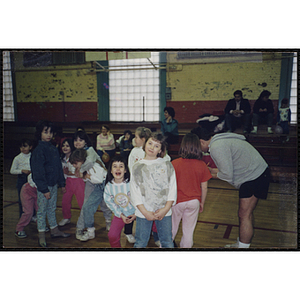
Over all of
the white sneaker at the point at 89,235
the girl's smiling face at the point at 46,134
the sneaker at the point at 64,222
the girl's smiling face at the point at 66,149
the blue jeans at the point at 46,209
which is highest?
the girl's smiling face at the point at 46,134

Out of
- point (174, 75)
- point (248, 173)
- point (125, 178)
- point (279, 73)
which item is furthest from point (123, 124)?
point (279, 73)

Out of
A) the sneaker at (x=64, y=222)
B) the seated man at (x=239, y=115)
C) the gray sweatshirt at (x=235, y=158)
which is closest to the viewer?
the gray sweatshirt at (x=235, y=158)

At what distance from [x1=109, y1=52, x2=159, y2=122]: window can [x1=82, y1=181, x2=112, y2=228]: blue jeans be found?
0.70m

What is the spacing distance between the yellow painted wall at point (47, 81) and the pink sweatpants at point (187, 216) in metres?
1.37

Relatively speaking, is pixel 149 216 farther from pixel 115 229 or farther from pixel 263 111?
pixel 263 111

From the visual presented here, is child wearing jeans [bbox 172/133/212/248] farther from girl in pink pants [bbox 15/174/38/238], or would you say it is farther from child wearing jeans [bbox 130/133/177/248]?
girl in pink pants [bbox 15/174/38/238]

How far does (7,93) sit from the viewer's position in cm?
253

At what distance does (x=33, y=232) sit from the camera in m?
2.57

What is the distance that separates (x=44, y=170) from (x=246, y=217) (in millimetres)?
1976

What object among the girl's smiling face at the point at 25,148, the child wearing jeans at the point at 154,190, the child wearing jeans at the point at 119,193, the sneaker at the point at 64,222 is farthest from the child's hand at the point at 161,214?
A: the girl's smiling face at the point at 25,148

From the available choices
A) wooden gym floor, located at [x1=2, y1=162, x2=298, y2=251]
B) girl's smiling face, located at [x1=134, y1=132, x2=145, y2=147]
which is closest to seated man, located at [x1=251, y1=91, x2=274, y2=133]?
wooden gym floor, located at [x1=2, y1=162, x2=298, y2=251]

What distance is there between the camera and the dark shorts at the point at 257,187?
2430mm

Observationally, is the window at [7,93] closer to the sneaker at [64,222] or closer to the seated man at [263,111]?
the sneaker at [64,222]

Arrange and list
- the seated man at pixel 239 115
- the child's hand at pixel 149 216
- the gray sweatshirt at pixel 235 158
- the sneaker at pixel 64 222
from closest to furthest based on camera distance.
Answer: the child's hand at pixel 149 216
the gray sweatshirt at pixel 235 158
the seated man at pixel 239 115
the sneaker at pixel 64 222
